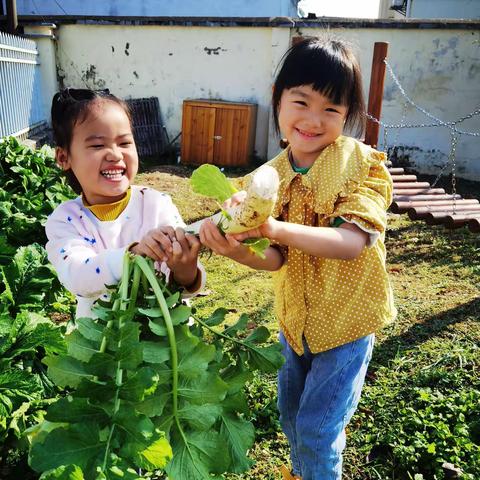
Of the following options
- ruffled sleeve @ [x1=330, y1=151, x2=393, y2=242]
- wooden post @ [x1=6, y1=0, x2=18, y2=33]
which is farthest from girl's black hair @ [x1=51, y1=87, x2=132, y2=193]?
wooden post @ [x1=6, y1=0, x2=18, y2=33]

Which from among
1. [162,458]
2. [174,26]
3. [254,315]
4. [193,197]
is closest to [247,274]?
[254,315]

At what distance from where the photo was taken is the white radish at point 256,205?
1.09 m

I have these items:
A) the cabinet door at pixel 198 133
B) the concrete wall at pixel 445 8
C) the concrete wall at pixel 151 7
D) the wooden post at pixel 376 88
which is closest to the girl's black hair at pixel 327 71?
the wooden post at pixel 376 88

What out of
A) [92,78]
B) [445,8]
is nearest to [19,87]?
[92,78]

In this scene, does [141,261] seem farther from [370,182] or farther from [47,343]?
[47,343]

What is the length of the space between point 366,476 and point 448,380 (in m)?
0.81

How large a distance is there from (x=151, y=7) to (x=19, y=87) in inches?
312

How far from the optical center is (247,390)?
2.73 metres

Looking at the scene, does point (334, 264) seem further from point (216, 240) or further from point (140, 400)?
point (140, 400)

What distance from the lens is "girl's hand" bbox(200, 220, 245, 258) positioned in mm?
1207

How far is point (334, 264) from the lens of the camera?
5.19ft

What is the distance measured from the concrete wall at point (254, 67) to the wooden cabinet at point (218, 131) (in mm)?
485

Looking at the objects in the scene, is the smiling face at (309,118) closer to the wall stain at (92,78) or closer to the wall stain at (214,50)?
the wall stain at (214,50)

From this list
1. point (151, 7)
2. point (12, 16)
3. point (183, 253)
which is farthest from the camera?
point (151, 7)
